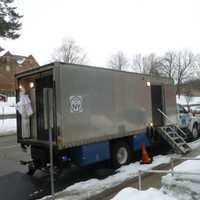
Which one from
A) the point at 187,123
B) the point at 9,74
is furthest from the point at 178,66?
the point at 187,123

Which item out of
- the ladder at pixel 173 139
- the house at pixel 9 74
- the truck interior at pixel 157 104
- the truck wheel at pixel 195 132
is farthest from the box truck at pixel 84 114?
the house at pixel 9 74

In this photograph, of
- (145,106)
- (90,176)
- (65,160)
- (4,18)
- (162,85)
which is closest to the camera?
(65,160)

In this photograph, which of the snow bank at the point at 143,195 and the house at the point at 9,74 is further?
the house at the point at 9,74

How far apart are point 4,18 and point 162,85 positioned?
1943 cm

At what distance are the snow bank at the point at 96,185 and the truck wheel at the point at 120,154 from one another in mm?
251

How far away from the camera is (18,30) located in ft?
90.6

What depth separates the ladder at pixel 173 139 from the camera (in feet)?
35.8

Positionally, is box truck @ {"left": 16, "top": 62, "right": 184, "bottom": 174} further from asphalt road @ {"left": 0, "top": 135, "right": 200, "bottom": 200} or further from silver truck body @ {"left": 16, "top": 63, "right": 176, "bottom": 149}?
asphalt road @ {"left": 0, "top": 135, "right": 200, "bottom": 200}

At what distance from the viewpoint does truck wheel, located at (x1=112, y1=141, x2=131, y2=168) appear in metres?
9.27

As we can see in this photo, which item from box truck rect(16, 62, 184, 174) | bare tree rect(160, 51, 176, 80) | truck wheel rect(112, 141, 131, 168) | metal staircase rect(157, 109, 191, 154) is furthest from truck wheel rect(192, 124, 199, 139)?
bare tree rect(160, 51, 176, 80)

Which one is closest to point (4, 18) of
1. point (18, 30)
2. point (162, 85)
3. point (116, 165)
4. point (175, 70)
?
point (18, 30)

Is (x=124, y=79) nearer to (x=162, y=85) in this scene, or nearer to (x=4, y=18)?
(x=162, y=85)

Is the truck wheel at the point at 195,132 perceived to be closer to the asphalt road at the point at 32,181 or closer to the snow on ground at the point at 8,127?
the asphalt road at the point at 32,181

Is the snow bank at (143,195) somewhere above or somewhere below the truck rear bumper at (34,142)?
below
